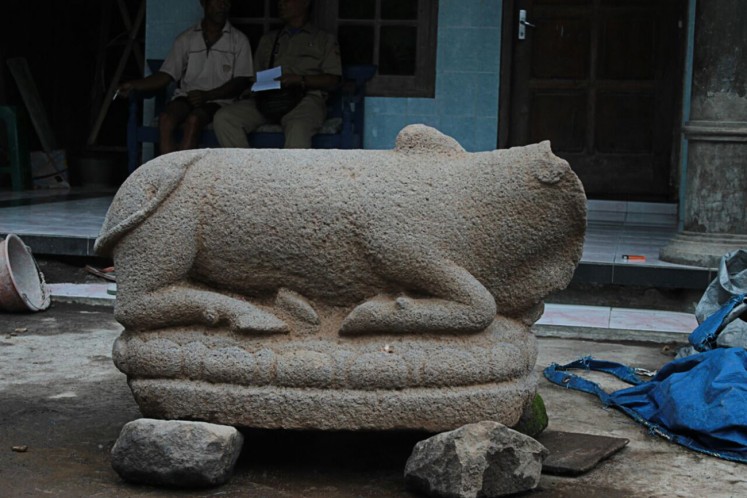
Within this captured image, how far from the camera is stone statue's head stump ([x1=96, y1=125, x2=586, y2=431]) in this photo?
12.1 ft

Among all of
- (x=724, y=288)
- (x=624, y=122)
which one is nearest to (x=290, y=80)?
(x=624, y=122)

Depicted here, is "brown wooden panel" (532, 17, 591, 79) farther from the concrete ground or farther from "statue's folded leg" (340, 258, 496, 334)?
"statue's folded leg" (340, 258, 496, 334)

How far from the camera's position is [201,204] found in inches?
153

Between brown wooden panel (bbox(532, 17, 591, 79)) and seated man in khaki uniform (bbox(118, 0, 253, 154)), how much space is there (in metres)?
2.25

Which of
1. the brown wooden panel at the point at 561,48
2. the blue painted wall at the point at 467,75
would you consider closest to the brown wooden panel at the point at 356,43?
the blue painted wall at the point at 467,75

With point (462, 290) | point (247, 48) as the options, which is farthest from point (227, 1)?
point (462, 290)

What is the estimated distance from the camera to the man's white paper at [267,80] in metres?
8.38

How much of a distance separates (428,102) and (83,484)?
5.88 metres

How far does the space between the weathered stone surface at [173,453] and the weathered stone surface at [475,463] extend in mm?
574

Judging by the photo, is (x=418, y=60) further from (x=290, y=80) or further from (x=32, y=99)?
(x=32, y=99)

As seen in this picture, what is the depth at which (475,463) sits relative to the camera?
11.4ft

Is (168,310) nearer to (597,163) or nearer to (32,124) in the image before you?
(597,163)

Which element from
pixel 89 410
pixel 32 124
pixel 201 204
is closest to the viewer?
pixel 201 204

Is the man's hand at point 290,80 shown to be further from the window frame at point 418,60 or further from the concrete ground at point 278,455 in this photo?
the concrete ground at point 278,455
